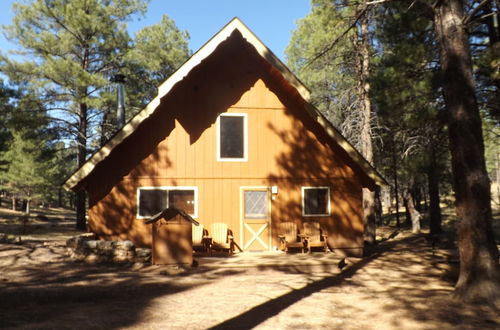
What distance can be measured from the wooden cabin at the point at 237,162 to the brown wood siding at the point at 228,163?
1.3 inches

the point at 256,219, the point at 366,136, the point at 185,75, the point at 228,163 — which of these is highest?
the point at 185,75

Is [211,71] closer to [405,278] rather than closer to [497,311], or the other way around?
[405,278]

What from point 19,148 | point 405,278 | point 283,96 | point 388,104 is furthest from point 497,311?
point 19,148

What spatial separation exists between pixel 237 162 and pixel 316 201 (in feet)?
Answer: 10.3

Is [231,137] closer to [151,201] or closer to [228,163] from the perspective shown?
[228,163]

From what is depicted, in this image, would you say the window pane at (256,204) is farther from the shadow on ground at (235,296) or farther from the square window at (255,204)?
the shadow on ground at (235,296)

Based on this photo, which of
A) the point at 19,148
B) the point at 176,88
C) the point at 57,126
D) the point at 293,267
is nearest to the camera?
the point at 293,267

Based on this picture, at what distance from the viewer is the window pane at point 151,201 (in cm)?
1322

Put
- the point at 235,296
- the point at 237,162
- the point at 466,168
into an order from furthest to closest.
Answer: the point at 237,162 < the point at 235,296 < the point at 466,168

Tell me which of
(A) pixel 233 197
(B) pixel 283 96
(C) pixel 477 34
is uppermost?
(C) pixel 477 34

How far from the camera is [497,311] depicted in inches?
272

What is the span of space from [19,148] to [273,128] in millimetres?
33636

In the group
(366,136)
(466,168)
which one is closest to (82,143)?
(366,136)

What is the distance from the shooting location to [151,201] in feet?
43.5
